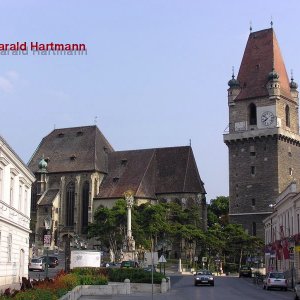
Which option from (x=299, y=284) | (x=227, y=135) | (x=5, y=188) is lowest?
(x=299, y=284)

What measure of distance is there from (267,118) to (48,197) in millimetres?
38147

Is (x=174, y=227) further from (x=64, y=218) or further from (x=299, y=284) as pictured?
(x=299, y=284)

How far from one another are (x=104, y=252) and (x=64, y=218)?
50.3 ft

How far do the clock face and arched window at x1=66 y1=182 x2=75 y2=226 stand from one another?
3301cm

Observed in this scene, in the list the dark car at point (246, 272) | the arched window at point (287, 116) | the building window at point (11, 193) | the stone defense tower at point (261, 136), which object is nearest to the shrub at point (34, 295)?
the building window at point (11, 193)

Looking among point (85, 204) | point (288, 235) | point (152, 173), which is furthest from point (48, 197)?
point (288, 235)

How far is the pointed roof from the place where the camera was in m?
97.2

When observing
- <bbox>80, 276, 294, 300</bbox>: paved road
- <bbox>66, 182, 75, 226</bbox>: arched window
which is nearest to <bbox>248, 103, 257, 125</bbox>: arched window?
<bbox>66, 182, 75, 226</bbox>: arched window

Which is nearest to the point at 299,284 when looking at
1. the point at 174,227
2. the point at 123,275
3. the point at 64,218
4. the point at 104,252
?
the point at 123,275

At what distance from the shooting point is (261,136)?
306ft

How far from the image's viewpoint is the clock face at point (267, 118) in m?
93.4

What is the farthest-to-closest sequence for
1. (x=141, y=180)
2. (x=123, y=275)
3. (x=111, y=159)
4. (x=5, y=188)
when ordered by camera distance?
(x=111, y=159), (x=141, y=180), (x=123, y=275), (x=5, y=188)

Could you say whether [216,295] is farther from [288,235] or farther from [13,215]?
[288,235]

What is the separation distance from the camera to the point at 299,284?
96.9ft
